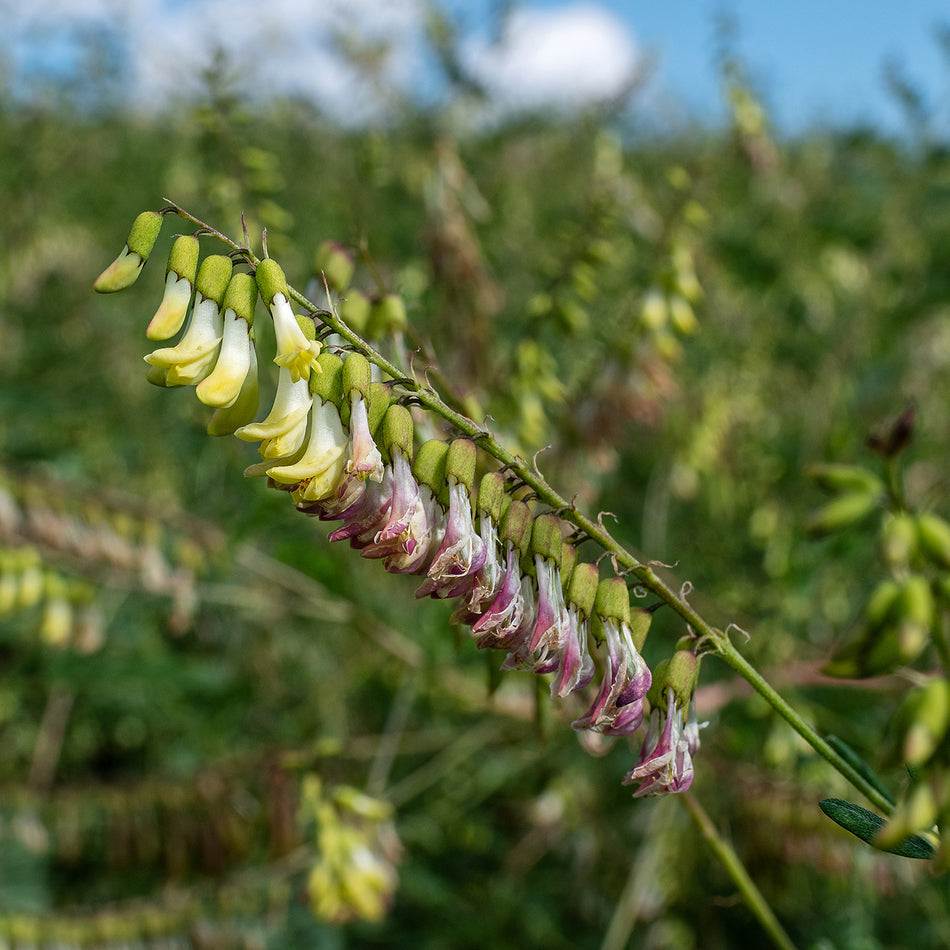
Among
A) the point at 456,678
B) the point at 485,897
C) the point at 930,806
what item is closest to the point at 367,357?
the point at 930,806

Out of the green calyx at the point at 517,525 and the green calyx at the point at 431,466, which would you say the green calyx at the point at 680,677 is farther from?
the green calyx at the point at 431,466

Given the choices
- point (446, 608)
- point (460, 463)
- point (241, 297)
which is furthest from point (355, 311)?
point (446, 608)

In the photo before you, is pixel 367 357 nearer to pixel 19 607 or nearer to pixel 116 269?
pixel 116 269

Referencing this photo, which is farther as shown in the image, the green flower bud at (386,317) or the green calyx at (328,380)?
the green flower bud at (386,317)

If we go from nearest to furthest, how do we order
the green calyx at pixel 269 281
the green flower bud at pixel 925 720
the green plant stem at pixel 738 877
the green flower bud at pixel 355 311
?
1. the green flower bud at pixel 925 720
2. the green calyx at pixel 269 281
3. the green plant stem at pixel 738 877
4. the green flower bud at pixel 355 311

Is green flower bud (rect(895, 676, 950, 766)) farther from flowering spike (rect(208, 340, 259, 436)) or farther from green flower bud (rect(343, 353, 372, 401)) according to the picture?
flowering spike (rect(208, 340, 259, 436))

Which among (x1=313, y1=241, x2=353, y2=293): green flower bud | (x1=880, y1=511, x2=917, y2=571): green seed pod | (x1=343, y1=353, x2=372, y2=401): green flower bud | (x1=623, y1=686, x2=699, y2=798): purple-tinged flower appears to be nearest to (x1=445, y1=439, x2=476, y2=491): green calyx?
(x1=343, y1=353, x2=372, y2=401): green flower bud

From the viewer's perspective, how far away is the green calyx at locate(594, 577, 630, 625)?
103 centimetres

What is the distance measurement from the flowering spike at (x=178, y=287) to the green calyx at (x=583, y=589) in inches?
21.6

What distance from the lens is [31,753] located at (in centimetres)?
353

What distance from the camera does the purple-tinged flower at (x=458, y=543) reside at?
99 cm

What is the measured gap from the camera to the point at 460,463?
1022mm

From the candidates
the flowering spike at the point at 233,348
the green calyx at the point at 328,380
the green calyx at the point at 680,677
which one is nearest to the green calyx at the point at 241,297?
the flowering spike at the point at 233,348

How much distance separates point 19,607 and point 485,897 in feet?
5.96
